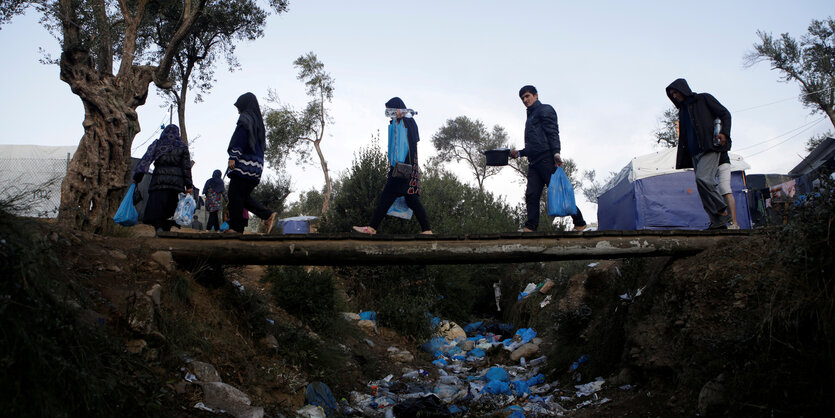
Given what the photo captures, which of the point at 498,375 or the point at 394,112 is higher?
the point at 394,112

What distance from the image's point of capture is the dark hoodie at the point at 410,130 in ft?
22.7

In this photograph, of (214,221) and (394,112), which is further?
(214,221)

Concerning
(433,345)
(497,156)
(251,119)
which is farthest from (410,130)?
(433,345)

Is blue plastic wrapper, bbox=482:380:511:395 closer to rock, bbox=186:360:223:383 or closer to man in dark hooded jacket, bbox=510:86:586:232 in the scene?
man in dark hooded jacket, bbox=510:86:586:232

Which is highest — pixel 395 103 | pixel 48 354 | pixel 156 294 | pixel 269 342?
pixel 395 103

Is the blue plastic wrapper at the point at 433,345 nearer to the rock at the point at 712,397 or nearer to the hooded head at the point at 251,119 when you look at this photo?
the hooded head at the point at 251,119

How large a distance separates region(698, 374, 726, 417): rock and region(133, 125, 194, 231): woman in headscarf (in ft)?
19.0

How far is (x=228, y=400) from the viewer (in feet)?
13.9

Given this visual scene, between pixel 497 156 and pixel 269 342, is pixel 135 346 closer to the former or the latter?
pixel 269 342

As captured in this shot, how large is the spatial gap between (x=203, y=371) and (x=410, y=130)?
3.81 meters

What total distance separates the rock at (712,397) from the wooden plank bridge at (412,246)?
1.67 meters

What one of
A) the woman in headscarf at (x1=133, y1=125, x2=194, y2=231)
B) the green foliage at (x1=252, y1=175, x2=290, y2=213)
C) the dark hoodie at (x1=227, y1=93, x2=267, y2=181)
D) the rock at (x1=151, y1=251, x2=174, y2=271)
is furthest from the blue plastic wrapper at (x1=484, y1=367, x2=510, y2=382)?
the green foliage at (x1=252, y1=175, x2=290, y2=213)

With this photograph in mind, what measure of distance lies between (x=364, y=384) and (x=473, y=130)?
34.1 metres

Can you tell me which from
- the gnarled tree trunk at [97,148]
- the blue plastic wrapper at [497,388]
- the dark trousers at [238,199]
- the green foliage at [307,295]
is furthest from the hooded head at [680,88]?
the gnarled tree trunk at [97,148]
